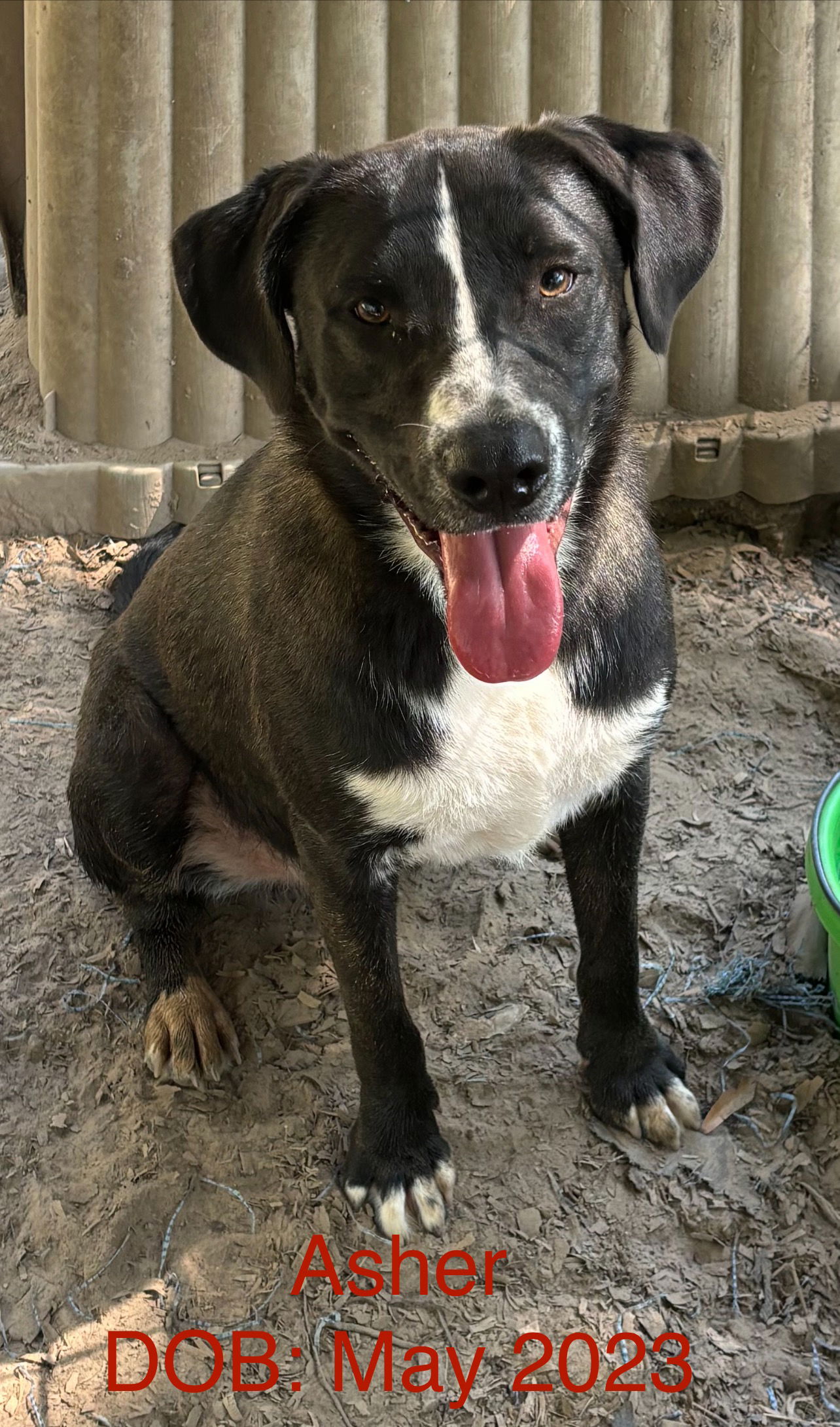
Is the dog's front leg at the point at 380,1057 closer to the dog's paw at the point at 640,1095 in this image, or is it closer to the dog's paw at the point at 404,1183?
the dog's paw at the point at 404,1183

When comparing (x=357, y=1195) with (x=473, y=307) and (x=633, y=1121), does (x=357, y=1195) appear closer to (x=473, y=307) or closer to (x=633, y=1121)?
(x=633, y=1121)

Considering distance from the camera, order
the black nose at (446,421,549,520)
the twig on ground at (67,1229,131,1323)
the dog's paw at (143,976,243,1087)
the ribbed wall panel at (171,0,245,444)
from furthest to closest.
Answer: the ribbed wall panel at (171,0,245,444) → the dog's paw at (143,976,243,1087) → the twig on ground at (67,1229,131,1323) → the black nose at (446,421,549,520)

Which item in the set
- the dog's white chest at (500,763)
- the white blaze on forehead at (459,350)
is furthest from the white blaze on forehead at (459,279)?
the dog's white chest at (500,763)

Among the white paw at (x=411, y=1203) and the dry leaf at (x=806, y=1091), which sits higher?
the dry leaf at (x=806, y=1091)

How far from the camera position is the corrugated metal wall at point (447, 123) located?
11.5 feet

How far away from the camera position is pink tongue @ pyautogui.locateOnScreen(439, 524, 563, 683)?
184cm

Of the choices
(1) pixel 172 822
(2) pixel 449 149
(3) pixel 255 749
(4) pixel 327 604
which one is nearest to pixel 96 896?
(1) pixel 172 822

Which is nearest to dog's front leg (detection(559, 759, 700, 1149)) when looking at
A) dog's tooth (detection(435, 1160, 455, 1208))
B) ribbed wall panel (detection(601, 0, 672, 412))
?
dog's tooth (detection(435, 1160, 455, 1208))

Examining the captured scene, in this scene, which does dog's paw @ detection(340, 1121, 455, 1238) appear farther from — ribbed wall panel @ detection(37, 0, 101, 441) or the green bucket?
ribbed wall panel @ detection(37, 0, 101, 441)

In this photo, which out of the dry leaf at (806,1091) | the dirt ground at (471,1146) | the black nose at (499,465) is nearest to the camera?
the black nose at (499,465)

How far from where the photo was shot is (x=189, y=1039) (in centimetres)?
255

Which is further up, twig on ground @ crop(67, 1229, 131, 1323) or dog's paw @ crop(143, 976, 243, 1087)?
dog's paw @ crop(143, 976, 243, 1087)

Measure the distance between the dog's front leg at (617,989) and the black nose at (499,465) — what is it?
744 mm

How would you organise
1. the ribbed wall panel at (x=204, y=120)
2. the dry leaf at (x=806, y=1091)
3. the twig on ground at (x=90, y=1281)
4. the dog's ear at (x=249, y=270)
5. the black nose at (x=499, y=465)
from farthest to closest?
1. the ribbed wall panel at (x=204, y=120)
2. the dry leaf at (x=806, y=1091)
3. the twig on ground at (x=90, y=1281)
4. the dog's ear at (x=249, y=270)
5. the black nose at (x=499, y=465)
